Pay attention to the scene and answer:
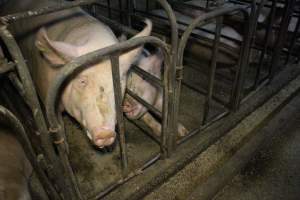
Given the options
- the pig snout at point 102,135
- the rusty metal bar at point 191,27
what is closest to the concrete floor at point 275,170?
the rusty metal bar at point 191,27

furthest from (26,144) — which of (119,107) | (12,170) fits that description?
(12,170)

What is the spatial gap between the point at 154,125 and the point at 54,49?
1216 millimetres

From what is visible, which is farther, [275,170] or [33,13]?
[275,170]

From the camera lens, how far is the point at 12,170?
6.21 ft

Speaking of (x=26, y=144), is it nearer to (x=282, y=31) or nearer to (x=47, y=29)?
(x=47, y=29)

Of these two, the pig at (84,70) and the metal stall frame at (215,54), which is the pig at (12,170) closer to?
the pig at (84,70)

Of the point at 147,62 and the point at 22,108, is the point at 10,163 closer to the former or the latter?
the point at 22,108

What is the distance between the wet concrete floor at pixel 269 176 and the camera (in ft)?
6.66

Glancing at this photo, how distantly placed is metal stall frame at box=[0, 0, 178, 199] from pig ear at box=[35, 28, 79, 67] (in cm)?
13

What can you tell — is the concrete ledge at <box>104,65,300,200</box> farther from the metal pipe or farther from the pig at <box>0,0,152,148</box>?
the metal pipe

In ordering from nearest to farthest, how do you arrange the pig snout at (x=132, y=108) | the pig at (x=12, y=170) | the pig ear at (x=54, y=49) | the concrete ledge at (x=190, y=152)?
the pig ear at (x=54, y=49) < the pig at (x=12, y=170) < the concrete ledge at (x=190, y=152) < the pig snout at (x=132, y=108)

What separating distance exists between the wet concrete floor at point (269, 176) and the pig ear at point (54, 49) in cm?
107

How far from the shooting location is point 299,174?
221 cm

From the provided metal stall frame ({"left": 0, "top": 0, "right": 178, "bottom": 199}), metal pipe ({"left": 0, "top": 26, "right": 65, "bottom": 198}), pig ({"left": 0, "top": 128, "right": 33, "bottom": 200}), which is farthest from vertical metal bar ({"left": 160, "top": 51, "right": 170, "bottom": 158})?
pig ({"left": 0, "top": 128, "right": 33, "bottom": 200})
